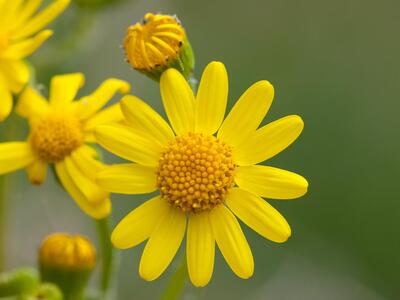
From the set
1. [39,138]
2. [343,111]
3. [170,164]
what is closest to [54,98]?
[39,138]

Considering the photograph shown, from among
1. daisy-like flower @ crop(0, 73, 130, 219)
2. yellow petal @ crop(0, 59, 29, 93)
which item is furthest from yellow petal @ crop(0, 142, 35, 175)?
yellow petal @ crop(0, 59, 29, 93)

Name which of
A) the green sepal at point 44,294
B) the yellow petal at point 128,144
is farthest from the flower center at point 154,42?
the green sepal at point 44,294

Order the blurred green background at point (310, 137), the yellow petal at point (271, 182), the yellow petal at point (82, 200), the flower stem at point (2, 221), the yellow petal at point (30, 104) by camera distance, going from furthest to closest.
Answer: the blurred green background at point (310, 137), the flower stem at point (2, 221), the yellow petal at point (30, 104), the yellow petal at point (82, 200), the yellow petal at point (271, 182)

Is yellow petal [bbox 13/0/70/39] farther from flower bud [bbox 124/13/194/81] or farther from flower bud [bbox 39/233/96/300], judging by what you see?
flower bud [bbox 39/233/96/300]

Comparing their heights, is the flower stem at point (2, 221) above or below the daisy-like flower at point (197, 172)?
below

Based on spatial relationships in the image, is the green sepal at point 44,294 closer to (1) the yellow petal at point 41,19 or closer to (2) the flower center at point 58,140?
(2) the flower center at point 58,140

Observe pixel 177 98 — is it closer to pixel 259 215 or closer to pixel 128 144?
pixel 128 144

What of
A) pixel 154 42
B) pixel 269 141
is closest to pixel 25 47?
pixel 154 42
